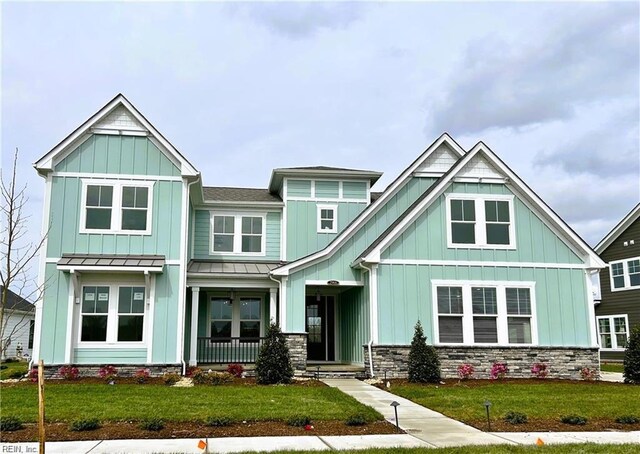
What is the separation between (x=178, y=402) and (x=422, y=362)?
6.83 metres

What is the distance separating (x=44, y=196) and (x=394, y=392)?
11.2 metres

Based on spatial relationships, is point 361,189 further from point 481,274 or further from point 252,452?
point 252,452

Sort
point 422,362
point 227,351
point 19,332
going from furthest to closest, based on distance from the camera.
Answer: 1. point 19,332
2. point 227,351
3. point 422,362

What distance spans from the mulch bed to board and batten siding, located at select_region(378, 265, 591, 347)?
7147mm

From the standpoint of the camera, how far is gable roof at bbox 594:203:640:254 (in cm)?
2697

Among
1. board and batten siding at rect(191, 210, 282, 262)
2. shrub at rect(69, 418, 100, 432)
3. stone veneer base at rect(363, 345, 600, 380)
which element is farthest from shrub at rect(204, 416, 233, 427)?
board and batten siding at rect(191, 210, 282, 262)

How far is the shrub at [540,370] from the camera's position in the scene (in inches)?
664

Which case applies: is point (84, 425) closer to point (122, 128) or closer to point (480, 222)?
point (122, 128)

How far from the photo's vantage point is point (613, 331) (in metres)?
28.5

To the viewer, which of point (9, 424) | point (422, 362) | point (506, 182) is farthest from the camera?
point (506, 182)

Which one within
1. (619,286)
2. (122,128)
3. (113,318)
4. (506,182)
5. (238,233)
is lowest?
(113,318)

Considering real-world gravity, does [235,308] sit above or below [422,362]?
above

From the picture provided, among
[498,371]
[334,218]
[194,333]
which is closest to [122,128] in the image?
[194,333]

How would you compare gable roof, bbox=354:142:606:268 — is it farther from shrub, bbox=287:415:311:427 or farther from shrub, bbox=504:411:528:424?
shrub, bbox=287:415:311:427
